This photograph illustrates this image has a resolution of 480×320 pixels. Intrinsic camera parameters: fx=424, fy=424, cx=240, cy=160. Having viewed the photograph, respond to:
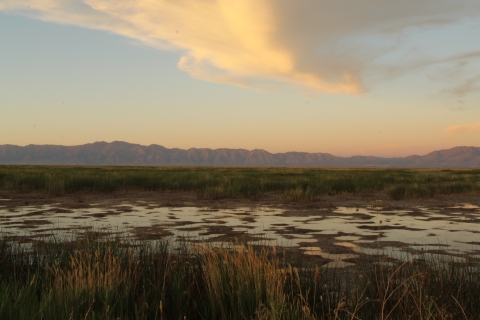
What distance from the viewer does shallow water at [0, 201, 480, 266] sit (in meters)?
8.97

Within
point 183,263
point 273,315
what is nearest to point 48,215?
Answer: point 183,263

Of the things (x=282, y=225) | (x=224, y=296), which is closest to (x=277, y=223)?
(x=282, y=225)

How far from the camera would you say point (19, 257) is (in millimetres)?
6312

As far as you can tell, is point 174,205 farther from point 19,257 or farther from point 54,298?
point 54,298

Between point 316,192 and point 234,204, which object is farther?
point 316,192

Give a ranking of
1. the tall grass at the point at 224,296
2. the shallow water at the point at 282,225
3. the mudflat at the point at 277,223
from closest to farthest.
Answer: the tall grass at the point at 224,296 < the mudflat at the point at 277,223 < the shallow water at the point at 282,225

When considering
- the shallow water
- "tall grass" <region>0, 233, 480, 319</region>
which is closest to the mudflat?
the shallow water

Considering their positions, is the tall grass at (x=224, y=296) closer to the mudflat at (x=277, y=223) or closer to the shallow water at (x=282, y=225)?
the mudflat at (x=277, y=223)

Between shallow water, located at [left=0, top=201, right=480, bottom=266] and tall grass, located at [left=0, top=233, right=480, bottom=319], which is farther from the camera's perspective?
shallow water, located at [left=0, top=201, right=480, bottom=266]

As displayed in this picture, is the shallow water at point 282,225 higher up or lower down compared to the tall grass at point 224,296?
lower down

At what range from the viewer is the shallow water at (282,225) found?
8.97 meters

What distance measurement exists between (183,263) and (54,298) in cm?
172

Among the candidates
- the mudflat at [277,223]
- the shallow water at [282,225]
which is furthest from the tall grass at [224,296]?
the shallow water at [282,225]

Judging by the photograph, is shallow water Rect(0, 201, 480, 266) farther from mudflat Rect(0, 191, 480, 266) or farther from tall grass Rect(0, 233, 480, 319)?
tall grass Rect(0, 233, 480, 319)
